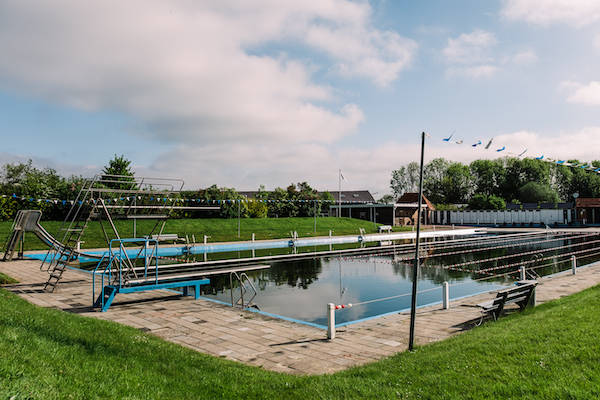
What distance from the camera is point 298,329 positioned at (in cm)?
872

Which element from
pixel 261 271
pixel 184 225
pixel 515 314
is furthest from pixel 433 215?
pixel 515 314

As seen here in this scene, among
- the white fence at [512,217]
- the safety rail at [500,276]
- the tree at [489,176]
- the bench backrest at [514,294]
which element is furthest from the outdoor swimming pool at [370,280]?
the tree at [489,176]

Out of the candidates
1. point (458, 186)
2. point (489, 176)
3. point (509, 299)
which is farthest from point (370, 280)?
Answer: point (489, 176)

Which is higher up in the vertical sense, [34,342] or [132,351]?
[34,342]

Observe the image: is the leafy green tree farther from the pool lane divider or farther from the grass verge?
the grass verge

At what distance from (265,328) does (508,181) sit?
91533 millimetres

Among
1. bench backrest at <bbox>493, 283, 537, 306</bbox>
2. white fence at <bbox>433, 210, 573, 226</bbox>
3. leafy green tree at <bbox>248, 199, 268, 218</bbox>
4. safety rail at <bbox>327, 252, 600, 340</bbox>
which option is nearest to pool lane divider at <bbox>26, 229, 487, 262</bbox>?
leafy green tree at <bbox>248, 199, 268, 218</bbox>

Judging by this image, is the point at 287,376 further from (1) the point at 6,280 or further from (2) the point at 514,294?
(1) the point at 6,280

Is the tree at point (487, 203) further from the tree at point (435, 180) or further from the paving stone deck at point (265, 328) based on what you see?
the paving stone deck at point (265, 328)

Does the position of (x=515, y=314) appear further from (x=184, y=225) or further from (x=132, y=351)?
(x=184, y=225)

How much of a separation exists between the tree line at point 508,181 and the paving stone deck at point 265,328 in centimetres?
7705

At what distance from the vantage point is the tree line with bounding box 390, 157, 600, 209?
8200 cm

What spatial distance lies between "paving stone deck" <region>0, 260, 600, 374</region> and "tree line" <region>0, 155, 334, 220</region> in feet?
24.8

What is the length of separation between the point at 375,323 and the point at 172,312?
496 centimetres
